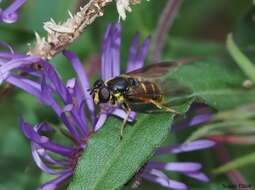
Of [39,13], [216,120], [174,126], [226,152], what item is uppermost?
[39,13]

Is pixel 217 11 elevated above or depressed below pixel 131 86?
below

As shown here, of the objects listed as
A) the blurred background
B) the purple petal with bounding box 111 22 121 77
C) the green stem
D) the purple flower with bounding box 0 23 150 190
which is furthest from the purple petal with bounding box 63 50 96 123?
the green stem

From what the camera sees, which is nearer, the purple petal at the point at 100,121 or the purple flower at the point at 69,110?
the purple flower at the point at 69,110

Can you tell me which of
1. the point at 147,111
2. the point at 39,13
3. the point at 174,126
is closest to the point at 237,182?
the point at 174,126

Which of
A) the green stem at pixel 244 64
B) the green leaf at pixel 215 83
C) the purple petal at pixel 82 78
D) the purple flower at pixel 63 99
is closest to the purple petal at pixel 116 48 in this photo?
the purple flower at pixel 63 99

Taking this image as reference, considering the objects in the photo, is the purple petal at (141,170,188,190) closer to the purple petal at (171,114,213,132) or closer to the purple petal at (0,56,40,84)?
the purple petal at (171,114,213,132)

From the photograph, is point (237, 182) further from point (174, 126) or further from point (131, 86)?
point (131, 86)

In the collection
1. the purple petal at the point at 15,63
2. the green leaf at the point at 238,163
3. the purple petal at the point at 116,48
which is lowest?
the green leaf at the point at 238,163

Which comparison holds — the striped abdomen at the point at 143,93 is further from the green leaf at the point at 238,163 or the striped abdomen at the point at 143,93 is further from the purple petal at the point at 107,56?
the green leaf at the point at 238,163
